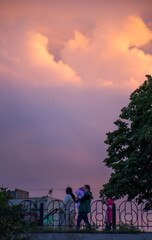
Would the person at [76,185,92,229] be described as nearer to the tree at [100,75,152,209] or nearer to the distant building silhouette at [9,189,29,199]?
the tree at [100,75,152,209]

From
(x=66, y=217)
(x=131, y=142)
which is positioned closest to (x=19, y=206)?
(x=66, y=217)

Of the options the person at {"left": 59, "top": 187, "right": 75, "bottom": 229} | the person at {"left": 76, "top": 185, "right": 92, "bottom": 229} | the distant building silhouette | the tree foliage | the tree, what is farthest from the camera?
the distant building silhouette

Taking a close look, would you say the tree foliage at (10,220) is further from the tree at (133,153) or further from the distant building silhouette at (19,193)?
the distant building silhouette at (19,193)

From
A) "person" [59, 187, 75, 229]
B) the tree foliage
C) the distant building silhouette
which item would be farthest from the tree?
the distant building silhouette

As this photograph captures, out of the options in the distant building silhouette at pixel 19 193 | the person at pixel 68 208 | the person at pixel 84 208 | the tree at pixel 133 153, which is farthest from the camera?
the distant building silhouette at pixel 19 193

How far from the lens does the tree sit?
78.4 feet

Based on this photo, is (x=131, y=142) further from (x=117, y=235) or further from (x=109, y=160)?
(x=117, y=235)

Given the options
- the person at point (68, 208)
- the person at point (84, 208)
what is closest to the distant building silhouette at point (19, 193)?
the person at point (68, 208)

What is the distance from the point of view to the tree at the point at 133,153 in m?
23.9

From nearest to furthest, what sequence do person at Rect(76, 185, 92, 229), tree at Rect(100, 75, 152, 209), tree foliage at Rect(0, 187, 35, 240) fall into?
1. tree foliage at Rect(0, 187, 35, 240)
2. person at Rect(76, 185, 92, 229)
3. tree at Rect(100, 75, 152, 209)

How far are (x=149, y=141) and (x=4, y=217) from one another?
15595 millimetres

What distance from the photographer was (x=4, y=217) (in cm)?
941

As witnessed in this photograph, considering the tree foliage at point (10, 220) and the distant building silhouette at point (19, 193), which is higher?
the distant building silhouette at point (19, 193)

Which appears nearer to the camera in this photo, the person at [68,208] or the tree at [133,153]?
the person at [68,208]
